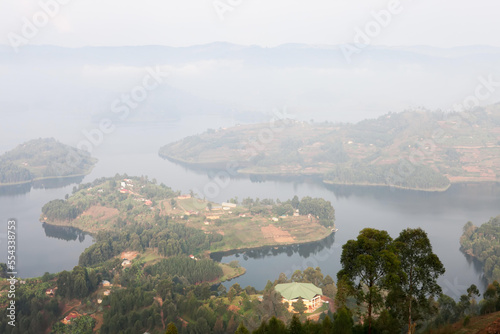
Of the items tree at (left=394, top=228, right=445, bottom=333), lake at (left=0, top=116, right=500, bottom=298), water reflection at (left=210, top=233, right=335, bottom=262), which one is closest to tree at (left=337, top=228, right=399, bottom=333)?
tree at (left=394, top=228, right=445, bottom=333)

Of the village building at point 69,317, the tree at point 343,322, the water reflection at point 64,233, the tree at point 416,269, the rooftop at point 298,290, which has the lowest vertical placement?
the village building at point 69,317

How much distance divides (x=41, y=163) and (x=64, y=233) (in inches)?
1542

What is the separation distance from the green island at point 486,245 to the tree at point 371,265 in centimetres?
2266

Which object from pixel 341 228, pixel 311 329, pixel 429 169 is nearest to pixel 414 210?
pixel 341 228

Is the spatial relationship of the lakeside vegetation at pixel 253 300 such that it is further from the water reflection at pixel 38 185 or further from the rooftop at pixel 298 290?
the water reflection at pixel 38 185

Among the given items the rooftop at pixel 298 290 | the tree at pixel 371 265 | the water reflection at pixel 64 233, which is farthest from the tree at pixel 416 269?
the water reflection at pixel 64 233

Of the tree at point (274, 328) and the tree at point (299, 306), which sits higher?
the tree at point (274, 328)

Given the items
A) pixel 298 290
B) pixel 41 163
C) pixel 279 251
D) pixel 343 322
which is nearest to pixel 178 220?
pixel 279 251

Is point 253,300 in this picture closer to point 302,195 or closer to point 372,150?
point 302,195

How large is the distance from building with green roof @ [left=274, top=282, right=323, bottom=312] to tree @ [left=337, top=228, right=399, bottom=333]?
504 inches

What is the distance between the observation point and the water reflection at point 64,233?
44.9 metres

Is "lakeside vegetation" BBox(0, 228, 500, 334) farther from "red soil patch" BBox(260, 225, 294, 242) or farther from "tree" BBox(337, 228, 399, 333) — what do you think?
"red soil patch" BBox(260, 225, 294, 242)

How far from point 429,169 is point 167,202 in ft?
136

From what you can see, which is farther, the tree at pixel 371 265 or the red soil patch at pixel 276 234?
the red soil patch at pixel 276 234
